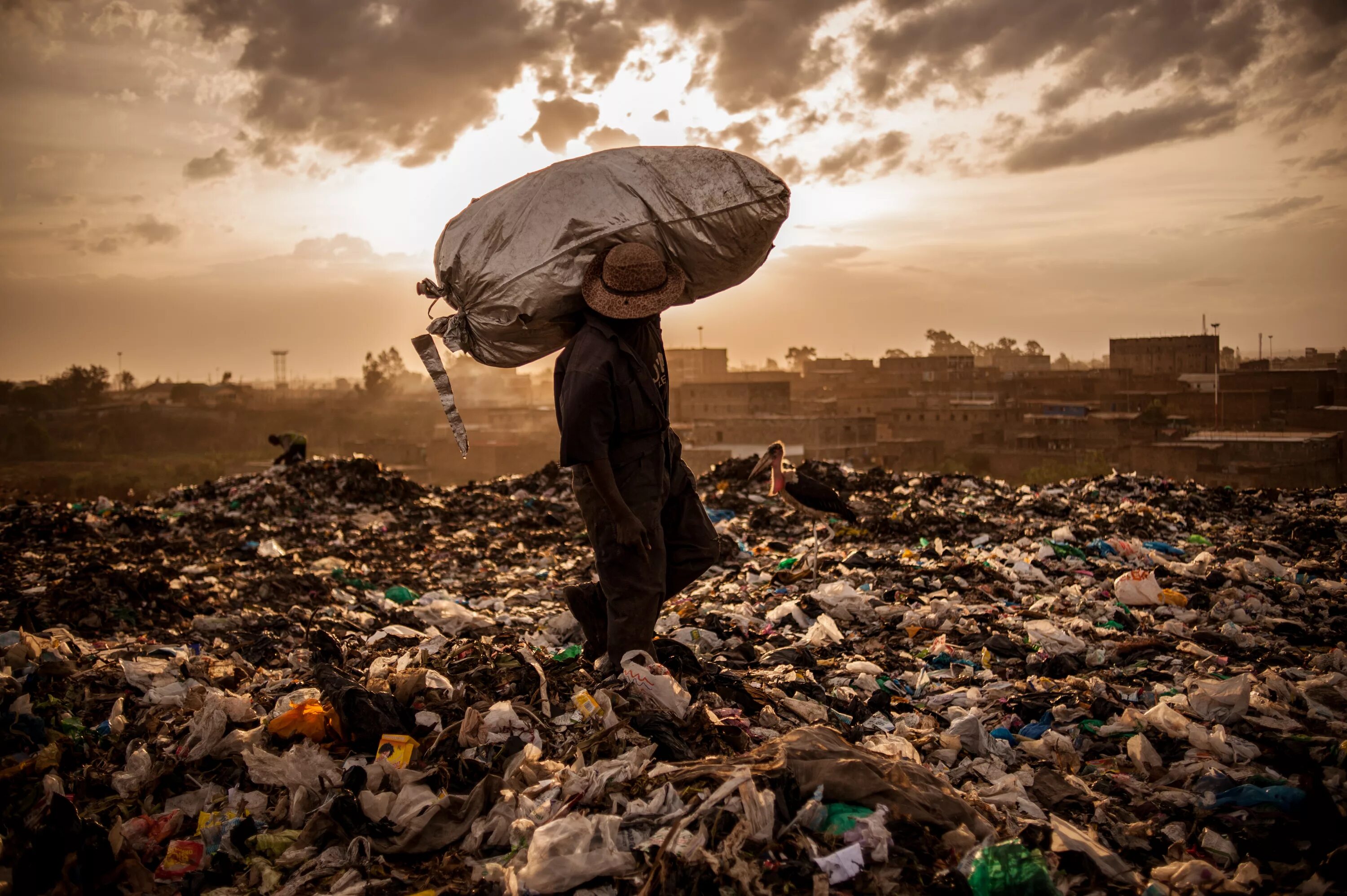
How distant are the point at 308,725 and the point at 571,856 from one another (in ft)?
4.55

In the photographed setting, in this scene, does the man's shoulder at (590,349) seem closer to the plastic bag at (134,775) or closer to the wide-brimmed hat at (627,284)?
the wide-brimmed hat at (627,284)

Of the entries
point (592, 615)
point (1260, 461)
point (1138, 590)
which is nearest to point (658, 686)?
point (592, 615)

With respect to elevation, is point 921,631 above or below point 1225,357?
below

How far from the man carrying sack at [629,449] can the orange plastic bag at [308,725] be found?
107 centimetres

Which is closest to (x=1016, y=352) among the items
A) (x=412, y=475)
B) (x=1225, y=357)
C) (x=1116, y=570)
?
(x=1225, y=357)

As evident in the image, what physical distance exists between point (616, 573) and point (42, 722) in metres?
2.32

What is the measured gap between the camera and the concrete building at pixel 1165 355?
107ft

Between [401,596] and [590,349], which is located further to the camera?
[401,596]

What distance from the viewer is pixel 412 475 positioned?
2442 cm

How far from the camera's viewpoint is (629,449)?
3387 millimetres

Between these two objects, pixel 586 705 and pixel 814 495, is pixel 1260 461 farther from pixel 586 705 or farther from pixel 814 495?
pixel 586 705

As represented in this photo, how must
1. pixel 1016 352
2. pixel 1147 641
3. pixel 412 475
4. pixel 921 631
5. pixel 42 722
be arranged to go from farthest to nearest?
1. pixel 1016 352
2. pixel 412 475
3. pixel 921 631
4. pixel 1147 641
5. pixel 42 722

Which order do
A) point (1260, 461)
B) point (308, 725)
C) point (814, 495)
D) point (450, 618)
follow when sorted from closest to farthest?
point (308, 725)
point (450, 618)
point (814, 495)
point (1260, 461)

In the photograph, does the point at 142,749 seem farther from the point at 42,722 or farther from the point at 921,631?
the point at 921,631
